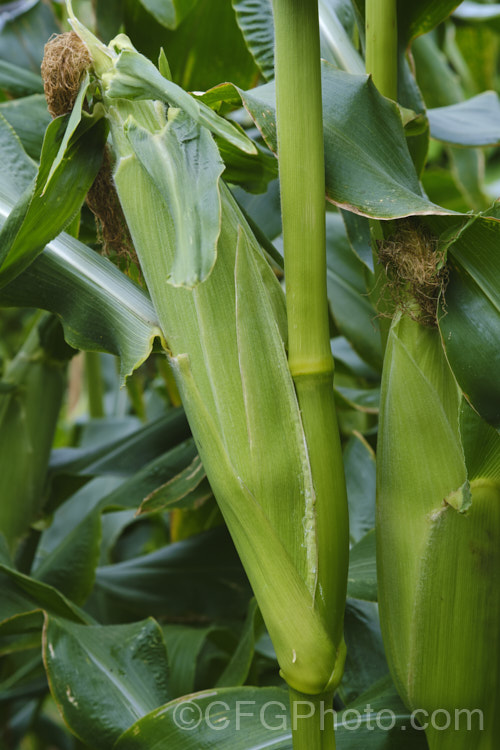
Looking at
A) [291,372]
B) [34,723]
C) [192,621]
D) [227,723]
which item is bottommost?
[34,723]

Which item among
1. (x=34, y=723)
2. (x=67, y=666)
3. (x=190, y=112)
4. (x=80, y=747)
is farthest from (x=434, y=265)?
(x=34, y=723)

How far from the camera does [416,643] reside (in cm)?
39

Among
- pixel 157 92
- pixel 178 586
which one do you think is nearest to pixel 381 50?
pixel 157 92

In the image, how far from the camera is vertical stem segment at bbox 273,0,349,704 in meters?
0.35

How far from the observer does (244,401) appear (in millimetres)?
352

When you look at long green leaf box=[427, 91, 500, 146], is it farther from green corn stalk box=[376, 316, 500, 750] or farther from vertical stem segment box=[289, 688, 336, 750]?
vertical stem segment box=[289, 688, 336, 750]

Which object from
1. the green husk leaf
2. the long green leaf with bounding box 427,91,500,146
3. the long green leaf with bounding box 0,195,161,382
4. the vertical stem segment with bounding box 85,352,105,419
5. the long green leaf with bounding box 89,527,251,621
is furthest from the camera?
the vertical stem segment with bounding box 85,352,105,419

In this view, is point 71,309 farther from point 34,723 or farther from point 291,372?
point 34,723

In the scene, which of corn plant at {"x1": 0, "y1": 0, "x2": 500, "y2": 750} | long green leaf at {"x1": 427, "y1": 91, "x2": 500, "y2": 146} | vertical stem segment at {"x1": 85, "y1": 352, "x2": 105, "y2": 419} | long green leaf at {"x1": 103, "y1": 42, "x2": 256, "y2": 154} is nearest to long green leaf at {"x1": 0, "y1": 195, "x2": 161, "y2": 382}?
corn plant at {"x1": 0, "y1": 0, "x2": 500, "y2": 750}

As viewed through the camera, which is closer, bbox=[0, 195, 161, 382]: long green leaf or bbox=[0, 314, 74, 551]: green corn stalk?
bbox=[0, 195, 161, 382]: long green leaf

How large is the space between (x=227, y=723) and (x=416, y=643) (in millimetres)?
158

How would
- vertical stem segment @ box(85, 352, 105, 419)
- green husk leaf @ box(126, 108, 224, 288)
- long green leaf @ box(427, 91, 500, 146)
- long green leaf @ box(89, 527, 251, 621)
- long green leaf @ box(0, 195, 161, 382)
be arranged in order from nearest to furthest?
green husk leaf @ box(126, 108, 224, 288)
long green leaf @ box(0, 195, 161, 382)
long green leaf @ box(427, 91, 500, 146)
long green leaf @ box(89, 527, 251, 621)
vertical stem segment @ box(85, 352, 105, 419)

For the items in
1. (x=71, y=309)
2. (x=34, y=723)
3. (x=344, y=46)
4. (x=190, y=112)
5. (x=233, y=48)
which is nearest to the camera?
(x=190, y=112)

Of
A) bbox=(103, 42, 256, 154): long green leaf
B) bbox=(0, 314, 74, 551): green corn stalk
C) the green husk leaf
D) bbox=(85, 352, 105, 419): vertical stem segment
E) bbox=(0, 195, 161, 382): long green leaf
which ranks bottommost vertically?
bbox=(85, 352, 105, 419): vertical stem segment
